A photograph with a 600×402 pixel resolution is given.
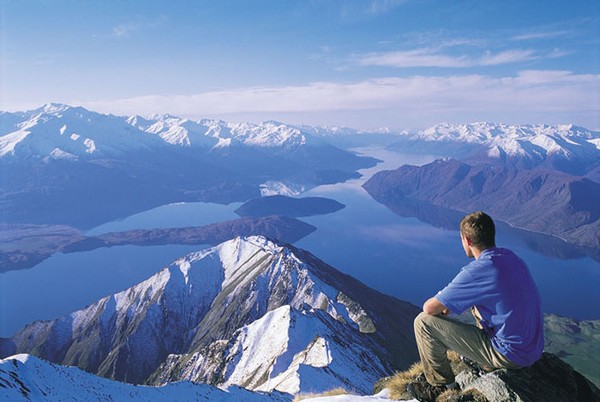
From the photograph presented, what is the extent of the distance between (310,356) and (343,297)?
215 feet

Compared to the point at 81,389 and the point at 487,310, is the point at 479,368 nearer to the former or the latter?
the point at 487,310

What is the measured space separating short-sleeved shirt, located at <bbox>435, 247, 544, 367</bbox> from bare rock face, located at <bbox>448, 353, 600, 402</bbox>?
3.96 feet

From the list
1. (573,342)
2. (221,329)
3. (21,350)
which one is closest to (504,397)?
(221,329)

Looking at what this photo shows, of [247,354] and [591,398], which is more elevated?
[591,398]

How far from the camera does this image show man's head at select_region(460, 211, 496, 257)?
838 cm

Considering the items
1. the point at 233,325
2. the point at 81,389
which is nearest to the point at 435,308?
the point at 81,389

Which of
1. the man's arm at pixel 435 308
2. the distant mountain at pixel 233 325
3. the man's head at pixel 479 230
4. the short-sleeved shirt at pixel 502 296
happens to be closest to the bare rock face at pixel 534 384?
the short-sleeved shirt at pixel 502 296

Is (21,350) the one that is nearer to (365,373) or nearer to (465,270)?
(365,373)

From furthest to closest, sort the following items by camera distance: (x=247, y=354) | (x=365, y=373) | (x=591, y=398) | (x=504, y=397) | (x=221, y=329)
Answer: (x=221, y=329), (x=247, y=354), (x=365, y=373), (x=591, y=398), (x=504, y=397)

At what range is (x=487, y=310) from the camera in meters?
8.34

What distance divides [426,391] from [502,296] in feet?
13.2

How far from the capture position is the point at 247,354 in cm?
9256

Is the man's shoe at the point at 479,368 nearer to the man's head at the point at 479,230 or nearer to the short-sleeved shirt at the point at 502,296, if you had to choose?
the short-sleeved shirt at the point at 502,296

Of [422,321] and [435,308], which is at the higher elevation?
[435,308]
